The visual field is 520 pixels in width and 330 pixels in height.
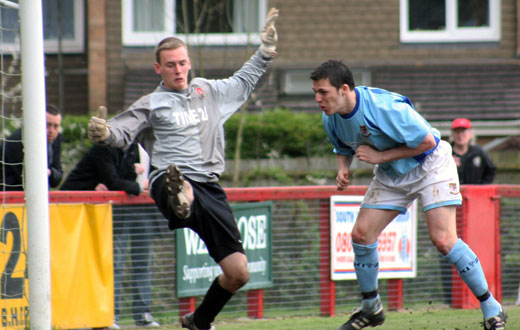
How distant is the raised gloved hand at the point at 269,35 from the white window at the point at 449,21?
742 centimetres

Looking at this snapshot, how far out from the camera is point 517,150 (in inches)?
491

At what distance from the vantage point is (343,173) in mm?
6398

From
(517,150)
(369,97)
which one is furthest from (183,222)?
(517,150)

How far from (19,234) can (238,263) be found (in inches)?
95.8

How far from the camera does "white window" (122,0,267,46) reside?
13.0m

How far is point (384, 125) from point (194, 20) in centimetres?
764

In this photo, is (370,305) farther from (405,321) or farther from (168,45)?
(168,45)

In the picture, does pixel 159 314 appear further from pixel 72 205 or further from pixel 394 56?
pixel 394 56

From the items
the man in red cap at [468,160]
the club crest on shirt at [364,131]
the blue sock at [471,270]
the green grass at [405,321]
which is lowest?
the green grass at [405,321]

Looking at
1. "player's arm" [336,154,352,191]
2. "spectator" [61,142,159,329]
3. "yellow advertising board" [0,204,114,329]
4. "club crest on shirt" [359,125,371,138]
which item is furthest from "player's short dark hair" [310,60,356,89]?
"yellow advertising board" [0,204,114,329]

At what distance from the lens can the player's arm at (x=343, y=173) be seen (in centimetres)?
633

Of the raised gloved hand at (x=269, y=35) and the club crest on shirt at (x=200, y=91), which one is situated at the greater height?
the raised gloved hand at (x=269, y=35)

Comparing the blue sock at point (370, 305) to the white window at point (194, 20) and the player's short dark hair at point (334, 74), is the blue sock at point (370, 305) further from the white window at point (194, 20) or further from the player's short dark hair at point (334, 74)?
the white window at point (194, 20)

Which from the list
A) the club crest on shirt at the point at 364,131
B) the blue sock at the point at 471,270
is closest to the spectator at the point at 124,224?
the club crest on shirt at the point at 364,131
